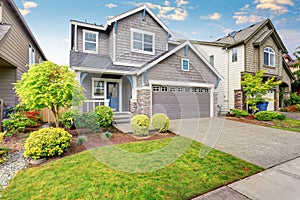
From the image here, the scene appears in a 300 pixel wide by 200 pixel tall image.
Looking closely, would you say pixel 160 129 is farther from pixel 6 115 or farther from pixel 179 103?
pixel 6 115

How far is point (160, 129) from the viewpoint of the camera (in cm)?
744

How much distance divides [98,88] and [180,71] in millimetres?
5501

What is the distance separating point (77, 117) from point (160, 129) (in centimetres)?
404

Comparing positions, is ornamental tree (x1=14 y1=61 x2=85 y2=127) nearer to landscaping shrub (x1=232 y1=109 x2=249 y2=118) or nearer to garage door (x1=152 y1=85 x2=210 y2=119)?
garage door (x1=152 y1=85 x2=210 y2=119)

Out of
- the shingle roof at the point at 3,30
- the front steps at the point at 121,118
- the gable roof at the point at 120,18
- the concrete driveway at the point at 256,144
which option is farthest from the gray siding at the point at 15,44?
the concrete driveway at the point at 256,144

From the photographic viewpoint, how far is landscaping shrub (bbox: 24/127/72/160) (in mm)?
4164

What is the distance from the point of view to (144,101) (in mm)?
9094

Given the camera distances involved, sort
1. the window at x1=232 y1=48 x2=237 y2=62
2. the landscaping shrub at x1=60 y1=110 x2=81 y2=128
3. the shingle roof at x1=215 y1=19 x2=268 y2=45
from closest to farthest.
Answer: the landscaping shrub at x1=60 y1=110 x2=81 y2=128
the shingle roof at x1=215 y1=19 x2=268 y2=45
the window at x1=232 y1=48 x2=237 y2=62

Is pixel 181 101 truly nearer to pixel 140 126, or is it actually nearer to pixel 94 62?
pixel 140 126

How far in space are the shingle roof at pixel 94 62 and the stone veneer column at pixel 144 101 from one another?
1.60 metres

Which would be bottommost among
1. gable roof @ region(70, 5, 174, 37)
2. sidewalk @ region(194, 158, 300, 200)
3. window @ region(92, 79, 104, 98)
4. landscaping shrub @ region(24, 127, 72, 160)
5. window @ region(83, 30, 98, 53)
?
sidewalk @ region(194, 158, 300, 200)

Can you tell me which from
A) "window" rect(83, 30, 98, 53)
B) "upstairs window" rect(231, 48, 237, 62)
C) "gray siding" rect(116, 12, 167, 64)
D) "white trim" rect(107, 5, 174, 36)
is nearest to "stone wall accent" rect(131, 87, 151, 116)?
"gray siding" rect(116, 12, 167, 64)

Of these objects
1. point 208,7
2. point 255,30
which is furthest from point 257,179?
point 255,30

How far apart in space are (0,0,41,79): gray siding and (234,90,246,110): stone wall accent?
53.5 feet
